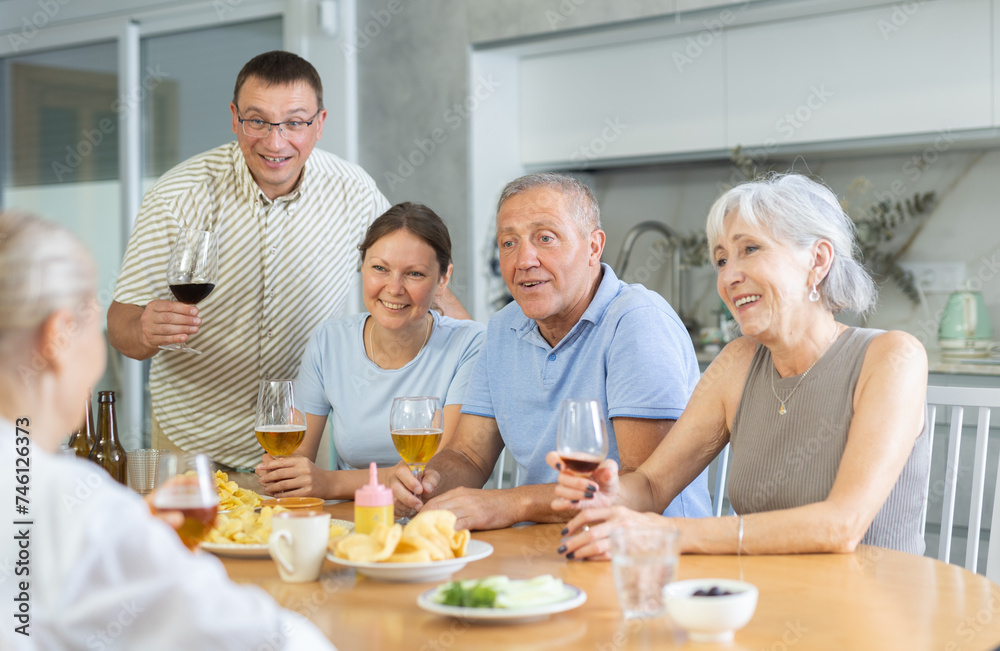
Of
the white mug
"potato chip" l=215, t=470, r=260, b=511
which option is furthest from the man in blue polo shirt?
the white mug

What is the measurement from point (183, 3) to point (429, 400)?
3.62 m

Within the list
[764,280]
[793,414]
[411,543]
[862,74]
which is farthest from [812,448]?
[862,74]

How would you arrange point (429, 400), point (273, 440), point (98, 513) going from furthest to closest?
point (273, 440)
point (429, 400)
point (98, 513)

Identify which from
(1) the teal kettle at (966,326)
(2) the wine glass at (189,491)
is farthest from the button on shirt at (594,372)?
(1) the teal kettle at (966,326)

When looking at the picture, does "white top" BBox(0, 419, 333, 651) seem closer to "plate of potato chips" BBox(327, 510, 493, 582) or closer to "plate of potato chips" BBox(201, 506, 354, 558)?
"plate of potato chips" BBox(327, 510, 493, 582)

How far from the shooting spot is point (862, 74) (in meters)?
3.53

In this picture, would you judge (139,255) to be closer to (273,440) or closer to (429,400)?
(273,440)

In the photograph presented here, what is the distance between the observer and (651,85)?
157 inches

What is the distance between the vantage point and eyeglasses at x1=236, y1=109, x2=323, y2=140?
8.08 ft

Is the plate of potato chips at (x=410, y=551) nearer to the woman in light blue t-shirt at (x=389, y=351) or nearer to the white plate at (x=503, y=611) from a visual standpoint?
the white plate at (x=503, y=611)

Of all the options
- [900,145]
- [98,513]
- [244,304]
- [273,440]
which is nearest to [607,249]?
[900,145]

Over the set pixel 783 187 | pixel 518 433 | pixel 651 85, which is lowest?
pixel 518 433

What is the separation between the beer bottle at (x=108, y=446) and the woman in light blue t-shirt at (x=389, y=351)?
1.39 ft

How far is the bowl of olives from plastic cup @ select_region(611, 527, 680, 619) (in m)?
0.03
